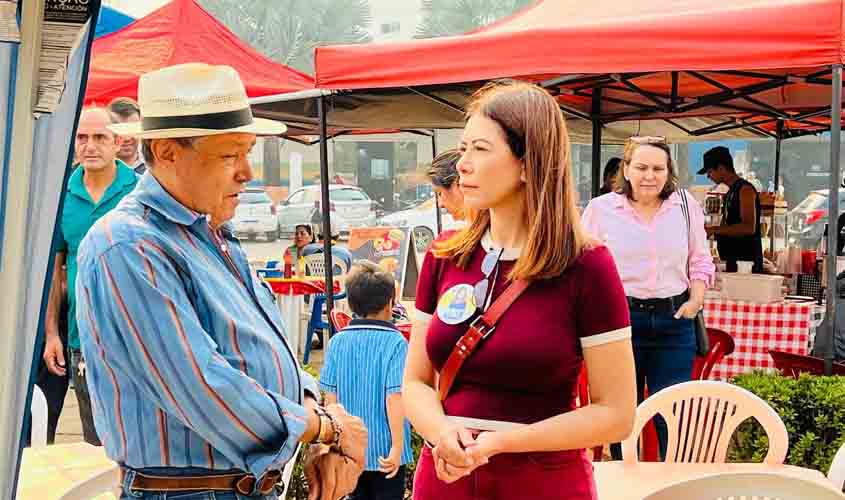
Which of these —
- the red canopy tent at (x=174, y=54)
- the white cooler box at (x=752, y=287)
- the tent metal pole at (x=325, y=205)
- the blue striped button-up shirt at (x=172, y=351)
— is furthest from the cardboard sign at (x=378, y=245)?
the blue striped button-up shirt at (x=172, y=351)

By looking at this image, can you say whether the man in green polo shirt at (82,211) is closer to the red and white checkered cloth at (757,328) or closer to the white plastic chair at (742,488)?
the white plastic chair at (742,488)

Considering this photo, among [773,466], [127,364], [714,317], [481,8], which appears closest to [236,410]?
[127,364]

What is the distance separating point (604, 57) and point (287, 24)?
47.3 metres

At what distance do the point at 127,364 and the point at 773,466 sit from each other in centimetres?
229

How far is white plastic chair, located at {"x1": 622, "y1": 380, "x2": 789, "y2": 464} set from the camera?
343cm

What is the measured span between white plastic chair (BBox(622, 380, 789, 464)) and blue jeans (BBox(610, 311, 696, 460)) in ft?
3.55

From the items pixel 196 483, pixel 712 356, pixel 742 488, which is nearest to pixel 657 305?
pixel 712 356

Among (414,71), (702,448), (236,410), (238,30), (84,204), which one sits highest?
(238,30)

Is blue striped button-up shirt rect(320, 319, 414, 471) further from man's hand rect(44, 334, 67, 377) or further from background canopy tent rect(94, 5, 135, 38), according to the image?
background canopy tent rect(94, 5, 135, 38)

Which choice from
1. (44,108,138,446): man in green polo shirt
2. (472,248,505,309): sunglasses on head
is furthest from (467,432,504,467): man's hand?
(44,108,138,446): man in green polo shirt

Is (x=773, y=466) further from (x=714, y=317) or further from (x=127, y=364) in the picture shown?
(x=714, y=317)

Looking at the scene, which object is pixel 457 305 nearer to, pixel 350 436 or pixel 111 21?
pixel 350 436

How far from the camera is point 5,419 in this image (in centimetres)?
135

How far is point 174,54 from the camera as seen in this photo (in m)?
9.58
